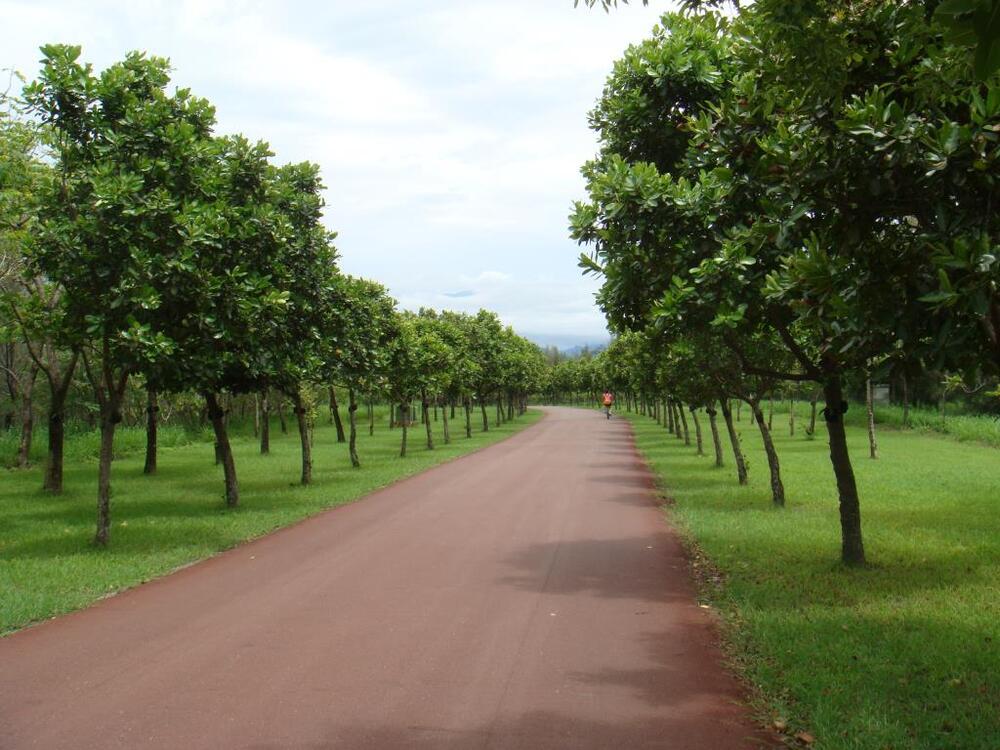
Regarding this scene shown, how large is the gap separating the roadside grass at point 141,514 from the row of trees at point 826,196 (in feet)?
21.5

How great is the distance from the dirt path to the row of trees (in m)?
2.60

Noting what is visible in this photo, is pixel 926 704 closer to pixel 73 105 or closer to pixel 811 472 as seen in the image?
pixel 73 105

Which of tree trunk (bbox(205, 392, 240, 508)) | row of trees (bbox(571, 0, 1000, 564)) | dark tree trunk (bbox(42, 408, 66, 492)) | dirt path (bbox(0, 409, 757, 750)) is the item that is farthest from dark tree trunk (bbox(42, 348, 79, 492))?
row of trees (bbox(571, 0, 1000, 564))

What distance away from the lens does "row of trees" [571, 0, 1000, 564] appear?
15.1ft

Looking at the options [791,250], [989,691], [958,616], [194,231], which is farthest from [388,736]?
[194,231]

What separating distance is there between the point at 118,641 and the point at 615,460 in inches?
757

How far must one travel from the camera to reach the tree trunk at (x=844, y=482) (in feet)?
29.6

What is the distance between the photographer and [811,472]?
20281 mm

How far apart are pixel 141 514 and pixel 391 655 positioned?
10.0 meters

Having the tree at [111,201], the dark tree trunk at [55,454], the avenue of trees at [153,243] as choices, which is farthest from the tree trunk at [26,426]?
the tree at [111,201]

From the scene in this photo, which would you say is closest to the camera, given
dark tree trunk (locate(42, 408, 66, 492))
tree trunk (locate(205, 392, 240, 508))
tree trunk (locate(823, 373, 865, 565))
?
tree trunk (locate(823, 373, 865, 565))

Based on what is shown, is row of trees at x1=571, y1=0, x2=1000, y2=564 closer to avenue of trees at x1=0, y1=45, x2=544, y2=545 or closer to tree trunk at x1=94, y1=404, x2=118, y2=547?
avenue of trees at x1=0, y1=45, x2=544, y2=545

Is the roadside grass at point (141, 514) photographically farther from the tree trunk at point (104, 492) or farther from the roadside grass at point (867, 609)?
the roadside grass at point (867, 609)

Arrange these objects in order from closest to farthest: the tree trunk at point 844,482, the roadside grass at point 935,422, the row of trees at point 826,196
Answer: the row of trees at point 826,196, the tree trunk at point 844,482, the roadside grass at point 935,422
